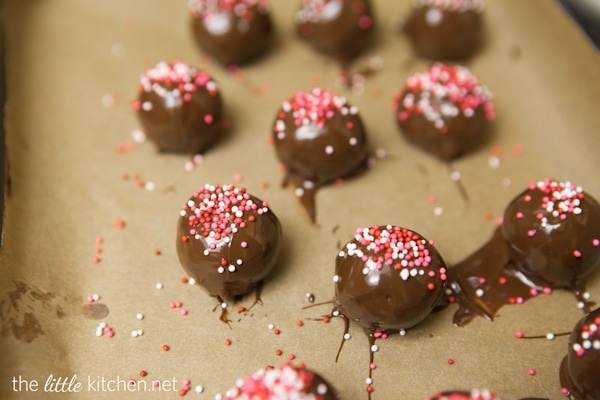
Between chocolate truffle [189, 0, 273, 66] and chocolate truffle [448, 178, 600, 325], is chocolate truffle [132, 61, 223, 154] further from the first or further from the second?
chocolate truffle [448, 178, 600, 325]

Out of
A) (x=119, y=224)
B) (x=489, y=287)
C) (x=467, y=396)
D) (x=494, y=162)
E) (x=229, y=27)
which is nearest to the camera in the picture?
(x=467, y=396)

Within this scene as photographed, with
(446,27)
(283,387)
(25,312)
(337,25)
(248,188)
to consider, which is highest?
(446,27)

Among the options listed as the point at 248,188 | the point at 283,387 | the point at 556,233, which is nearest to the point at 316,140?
the point at 248,188

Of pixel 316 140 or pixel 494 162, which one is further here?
pixel 494 162

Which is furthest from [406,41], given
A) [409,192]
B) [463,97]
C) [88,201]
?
[88,201]

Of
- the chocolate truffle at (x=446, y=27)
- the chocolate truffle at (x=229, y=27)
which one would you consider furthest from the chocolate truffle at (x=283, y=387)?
the chocolate truffle at (x=446, y=27)

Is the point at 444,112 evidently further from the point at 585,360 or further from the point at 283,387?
the point at 283,387

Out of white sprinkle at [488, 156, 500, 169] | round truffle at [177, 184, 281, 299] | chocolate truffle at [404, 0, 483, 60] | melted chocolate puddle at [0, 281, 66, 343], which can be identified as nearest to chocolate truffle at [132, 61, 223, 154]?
round truffle at [177, 184, 281, 299]

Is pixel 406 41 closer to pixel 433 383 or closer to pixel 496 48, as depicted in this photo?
pixel 496 48
